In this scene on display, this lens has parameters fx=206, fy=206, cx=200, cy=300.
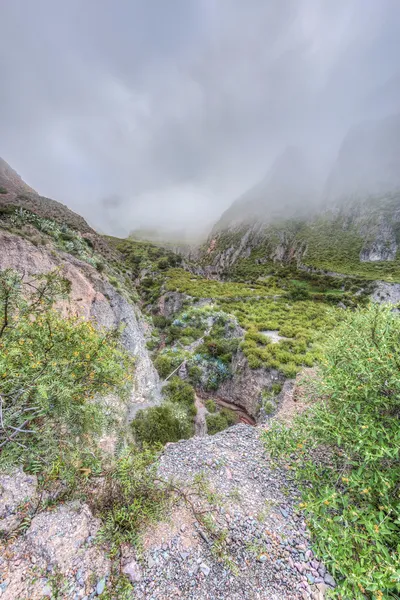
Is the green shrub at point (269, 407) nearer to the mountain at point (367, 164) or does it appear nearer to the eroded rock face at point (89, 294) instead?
the eroded rock face at point (89, 294)

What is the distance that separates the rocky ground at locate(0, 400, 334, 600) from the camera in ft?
10.1

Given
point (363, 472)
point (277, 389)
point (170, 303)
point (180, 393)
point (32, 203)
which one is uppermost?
point (32, 203)

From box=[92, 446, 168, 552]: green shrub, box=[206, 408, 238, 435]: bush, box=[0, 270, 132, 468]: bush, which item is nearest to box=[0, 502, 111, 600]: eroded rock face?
box=[92, 446, 168, 552]: green shrub

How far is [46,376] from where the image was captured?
387 centimetres

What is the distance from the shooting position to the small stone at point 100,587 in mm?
3039

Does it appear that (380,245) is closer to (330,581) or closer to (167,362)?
(167,362)

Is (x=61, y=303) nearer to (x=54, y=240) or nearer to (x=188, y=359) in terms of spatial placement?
(x=54, y=240)

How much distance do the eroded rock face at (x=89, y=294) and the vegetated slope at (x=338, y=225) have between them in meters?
38.2

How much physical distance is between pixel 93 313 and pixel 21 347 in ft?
33.0

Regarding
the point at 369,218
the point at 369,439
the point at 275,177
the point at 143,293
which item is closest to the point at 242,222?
the point at 369,218

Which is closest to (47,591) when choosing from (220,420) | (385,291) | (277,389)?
A: (220,420)

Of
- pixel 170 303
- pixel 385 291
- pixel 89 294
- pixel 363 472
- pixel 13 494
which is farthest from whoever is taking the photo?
pixel 385 291

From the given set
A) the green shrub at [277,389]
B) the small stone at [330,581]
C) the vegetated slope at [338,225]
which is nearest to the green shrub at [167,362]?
the green shrub at [277,389]

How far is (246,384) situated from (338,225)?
72.3 metres
